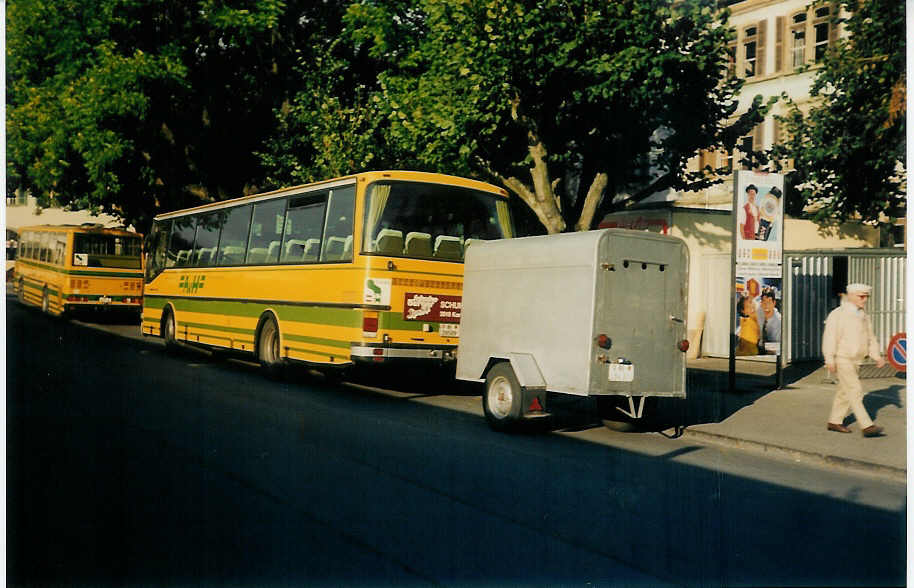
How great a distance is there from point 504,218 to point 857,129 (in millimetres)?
8988

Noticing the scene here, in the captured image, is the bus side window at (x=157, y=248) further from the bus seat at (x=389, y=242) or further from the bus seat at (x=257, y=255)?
the bus seat at (x=389, y=242)

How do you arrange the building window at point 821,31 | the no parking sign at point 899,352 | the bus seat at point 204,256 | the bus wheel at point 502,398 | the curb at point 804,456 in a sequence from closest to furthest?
the curb at point 804,456 → the bus wheel at point 502,398 → the no parking sign at point 899,352 → the bus seat at point 204,256 → the building window at point 821,31

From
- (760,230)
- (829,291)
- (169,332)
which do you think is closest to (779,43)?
(829,291)

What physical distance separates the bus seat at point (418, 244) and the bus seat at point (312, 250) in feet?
5.48

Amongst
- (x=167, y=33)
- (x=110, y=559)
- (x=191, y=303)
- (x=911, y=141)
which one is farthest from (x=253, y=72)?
(x=110, y=559)

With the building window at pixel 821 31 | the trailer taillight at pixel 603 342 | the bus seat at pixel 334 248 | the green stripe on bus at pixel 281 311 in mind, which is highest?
the building window at pixel 821 31

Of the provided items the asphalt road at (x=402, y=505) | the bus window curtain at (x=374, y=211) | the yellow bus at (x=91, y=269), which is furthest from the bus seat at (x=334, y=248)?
the yellow bus at (x=91, y=269)

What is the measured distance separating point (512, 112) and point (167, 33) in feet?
36.2

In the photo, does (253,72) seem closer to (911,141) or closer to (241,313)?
(241,313)

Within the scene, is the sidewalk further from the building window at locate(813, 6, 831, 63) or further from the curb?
the building window at locate(813, 6, 831, 63)

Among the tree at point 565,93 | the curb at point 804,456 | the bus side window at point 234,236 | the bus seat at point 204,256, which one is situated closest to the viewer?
the curb at point 804,456

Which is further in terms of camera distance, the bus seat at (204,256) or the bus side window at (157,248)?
the bus side window at (157,248)

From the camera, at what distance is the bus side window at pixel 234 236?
17188 mm

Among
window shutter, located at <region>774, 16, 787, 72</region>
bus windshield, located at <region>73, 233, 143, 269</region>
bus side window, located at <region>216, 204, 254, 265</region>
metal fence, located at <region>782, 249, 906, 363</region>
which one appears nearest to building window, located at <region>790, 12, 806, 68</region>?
window shutter, located at <region>774, 16, 787, 72</region>
